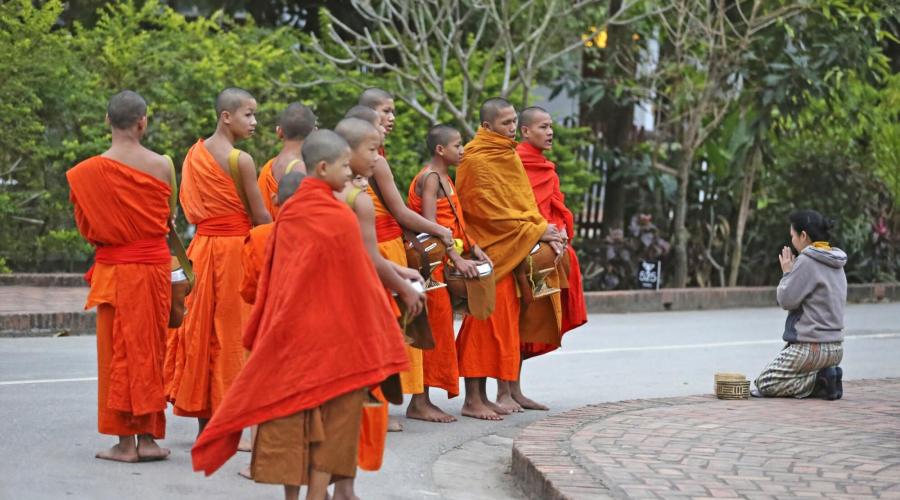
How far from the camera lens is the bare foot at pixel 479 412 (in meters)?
9.59

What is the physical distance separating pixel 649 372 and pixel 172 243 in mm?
5264

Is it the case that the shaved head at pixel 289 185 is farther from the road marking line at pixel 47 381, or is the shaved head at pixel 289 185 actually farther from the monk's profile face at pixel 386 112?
the road marking line at pixel 47 381

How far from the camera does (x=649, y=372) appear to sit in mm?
12086

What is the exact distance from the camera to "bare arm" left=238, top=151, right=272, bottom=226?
8000mm

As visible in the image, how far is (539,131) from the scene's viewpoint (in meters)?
10.2

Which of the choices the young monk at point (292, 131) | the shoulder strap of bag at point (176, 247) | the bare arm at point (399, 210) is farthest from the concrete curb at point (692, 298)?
the shoulder strap of bag at point (176, 247)

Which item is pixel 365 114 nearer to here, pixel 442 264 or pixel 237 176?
pixel 237 176

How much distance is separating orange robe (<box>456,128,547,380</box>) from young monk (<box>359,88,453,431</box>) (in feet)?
2.44

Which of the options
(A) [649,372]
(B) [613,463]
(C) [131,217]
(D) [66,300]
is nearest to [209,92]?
(D) [66,300]

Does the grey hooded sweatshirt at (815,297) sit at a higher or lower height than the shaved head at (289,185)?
lower

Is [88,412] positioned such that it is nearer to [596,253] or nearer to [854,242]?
[596,253]

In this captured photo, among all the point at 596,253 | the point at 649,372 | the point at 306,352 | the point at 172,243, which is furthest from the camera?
the point at 596,253

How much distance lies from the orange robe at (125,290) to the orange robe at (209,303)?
0.31 m

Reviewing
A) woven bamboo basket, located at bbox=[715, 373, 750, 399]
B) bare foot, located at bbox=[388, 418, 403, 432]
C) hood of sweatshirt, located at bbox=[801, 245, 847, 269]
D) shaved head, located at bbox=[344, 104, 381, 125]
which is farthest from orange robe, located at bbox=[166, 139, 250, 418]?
hood of sweatshirt, located at bbox=[801, 245, 847, 269]
